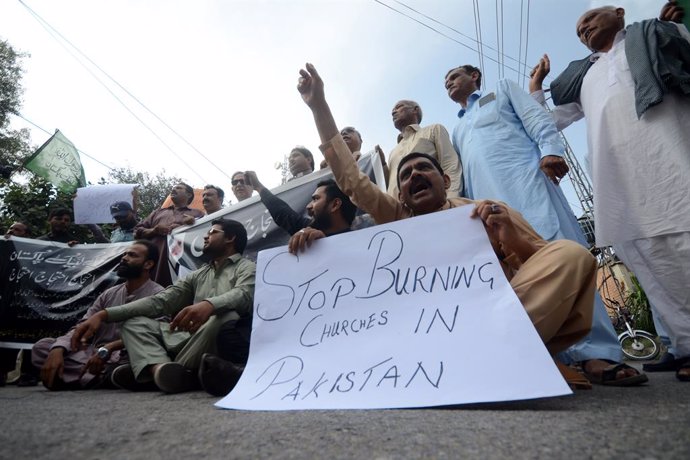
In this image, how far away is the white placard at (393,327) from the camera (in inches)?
35.8

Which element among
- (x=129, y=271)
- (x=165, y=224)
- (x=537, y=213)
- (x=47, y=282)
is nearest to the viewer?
(x=537, y=213)

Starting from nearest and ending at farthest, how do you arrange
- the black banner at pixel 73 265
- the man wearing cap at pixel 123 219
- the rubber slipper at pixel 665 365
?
the rubber slipper at pixel 665 365, the black banner at pixel 73 265, the man wearing cap at pixel 123 219

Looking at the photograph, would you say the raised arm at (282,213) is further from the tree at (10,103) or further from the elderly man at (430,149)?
Result: the tree at (10,103)

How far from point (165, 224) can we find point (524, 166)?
3.01 meters

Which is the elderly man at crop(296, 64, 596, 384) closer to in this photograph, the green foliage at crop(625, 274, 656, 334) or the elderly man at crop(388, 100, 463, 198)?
the elderly man at crop(388, 100, 463, 198)

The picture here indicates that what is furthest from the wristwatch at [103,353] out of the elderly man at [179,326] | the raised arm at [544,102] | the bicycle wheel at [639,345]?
the bicycle wheel at [639,345]

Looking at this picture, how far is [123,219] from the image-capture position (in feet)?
12.2

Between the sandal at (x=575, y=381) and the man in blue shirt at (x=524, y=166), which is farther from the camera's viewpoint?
the man in blue shirt at (x=524, y=166)

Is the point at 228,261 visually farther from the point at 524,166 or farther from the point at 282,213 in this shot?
the point at 524,166

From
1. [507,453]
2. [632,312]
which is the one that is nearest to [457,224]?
[507,453]

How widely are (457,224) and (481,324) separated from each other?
1.40 feet

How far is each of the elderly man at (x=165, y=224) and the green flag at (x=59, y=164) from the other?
94.0 inches

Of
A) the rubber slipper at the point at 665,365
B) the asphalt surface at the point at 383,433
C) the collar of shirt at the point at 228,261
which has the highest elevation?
the collar of shirt at the point at 228,261

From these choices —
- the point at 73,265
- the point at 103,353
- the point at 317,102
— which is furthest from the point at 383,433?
the point at 73,265
